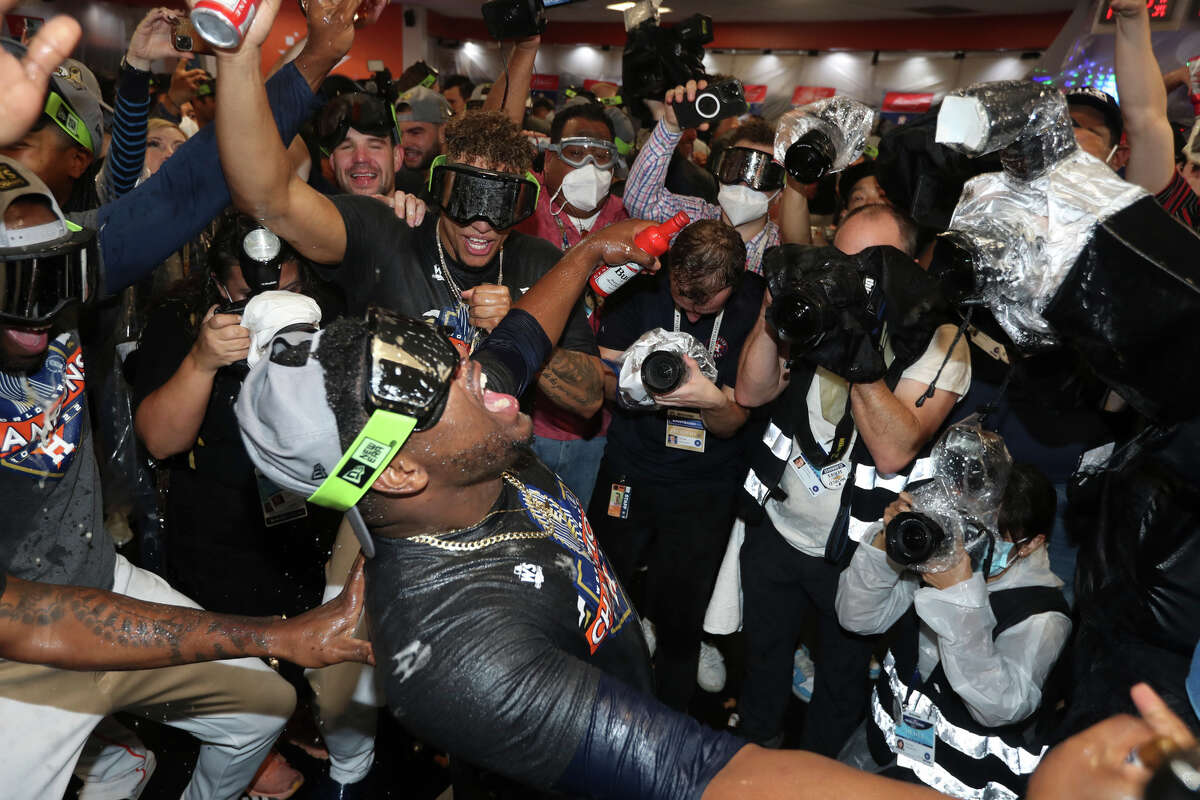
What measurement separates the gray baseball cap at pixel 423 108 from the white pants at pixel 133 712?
4226 mm

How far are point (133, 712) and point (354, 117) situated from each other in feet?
8.93

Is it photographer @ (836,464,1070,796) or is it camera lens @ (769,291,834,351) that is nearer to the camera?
photographer @ (836,464,1070,796)

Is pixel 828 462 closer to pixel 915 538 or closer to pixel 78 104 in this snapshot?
pixel 915 538

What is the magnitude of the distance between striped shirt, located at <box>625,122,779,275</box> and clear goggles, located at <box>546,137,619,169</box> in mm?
192

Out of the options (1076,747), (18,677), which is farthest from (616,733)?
(18,677)

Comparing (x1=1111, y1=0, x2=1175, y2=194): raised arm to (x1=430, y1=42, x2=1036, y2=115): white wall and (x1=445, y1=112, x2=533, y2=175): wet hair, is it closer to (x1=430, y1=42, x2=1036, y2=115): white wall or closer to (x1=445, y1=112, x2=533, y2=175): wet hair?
(x1=445, y1=112, x2=533, y2=175): wet hair

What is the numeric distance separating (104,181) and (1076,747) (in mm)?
3782

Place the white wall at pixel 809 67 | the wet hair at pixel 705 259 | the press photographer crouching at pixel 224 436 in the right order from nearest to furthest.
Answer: the press photographer crouching at pixel 224 436, the wet hair at pixel 705 259, the white wall at pixel 809 67

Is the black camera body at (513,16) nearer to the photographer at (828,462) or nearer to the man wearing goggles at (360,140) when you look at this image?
the man wearing goggles at (360,140)

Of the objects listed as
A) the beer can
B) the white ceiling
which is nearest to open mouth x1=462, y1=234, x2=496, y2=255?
the beer can

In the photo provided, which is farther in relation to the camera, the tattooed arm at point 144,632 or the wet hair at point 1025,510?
the wet hair at point 1025,510

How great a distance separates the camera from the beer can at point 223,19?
5.87 ft

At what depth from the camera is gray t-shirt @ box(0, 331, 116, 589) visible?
2.13 m

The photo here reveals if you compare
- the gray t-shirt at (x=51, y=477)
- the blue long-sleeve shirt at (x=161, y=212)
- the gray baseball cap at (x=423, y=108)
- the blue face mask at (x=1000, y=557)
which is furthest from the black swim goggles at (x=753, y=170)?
the gray t-shirt at (x=51, y=477)
